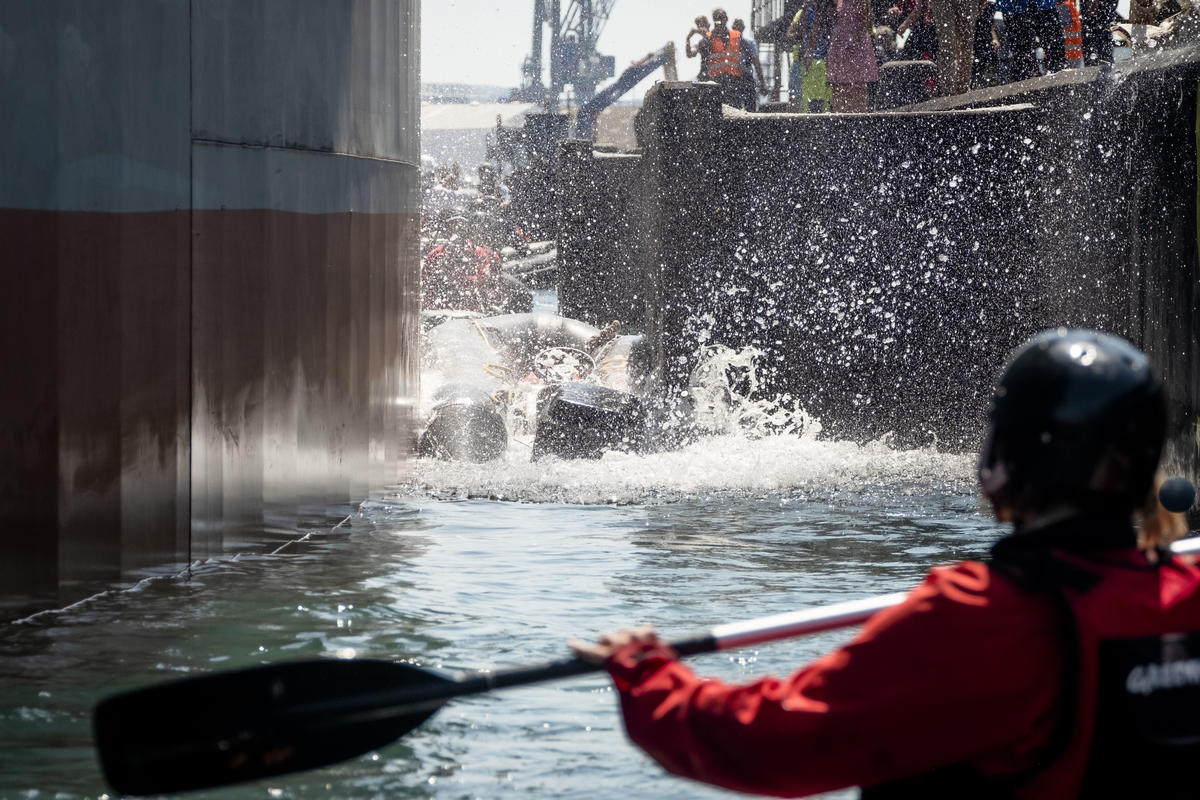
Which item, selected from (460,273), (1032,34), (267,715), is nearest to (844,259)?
(1032,34)

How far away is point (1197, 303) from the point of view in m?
9.11

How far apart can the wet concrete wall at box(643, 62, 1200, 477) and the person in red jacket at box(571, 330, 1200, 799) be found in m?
11.1

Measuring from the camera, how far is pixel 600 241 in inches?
835

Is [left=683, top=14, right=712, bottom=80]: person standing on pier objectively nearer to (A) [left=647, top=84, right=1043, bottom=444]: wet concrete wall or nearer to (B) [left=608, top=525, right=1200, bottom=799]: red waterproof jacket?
(A) [left=647, top=84, right=1043, bottom=444]: wet concrete wall

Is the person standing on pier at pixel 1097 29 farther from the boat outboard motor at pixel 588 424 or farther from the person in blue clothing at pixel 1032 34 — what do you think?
the boat outboard motor at pixel 588 424

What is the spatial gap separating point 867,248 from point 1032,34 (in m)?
2.39

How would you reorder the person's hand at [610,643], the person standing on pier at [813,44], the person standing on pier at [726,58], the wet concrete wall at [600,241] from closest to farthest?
1. the person's hand at [610,643]
2. the person standing on pier at [813,44]
3. the person standing on pier at [726,58]
4. the wet concrete wall at [600,241]

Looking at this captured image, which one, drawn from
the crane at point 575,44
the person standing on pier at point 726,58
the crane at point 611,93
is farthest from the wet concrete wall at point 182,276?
the crane at point 575,44

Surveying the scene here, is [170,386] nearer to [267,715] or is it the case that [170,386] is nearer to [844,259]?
[267,715]

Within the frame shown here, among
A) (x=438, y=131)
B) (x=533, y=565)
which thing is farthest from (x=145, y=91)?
(x=438, y=131)

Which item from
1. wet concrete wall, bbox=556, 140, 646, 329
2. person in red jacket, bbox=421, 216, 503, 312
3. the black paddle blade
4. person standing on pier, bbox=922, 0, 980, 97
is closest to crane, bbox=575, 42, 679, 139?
person in red jacket, bbox=421, 216, 503, 312

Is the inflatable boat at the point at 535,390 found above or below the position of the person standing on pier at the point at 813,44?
below

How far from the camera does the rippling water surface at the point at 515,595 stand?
505cm

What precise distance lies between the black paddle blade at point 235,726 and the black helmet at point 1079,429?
3.11ft
